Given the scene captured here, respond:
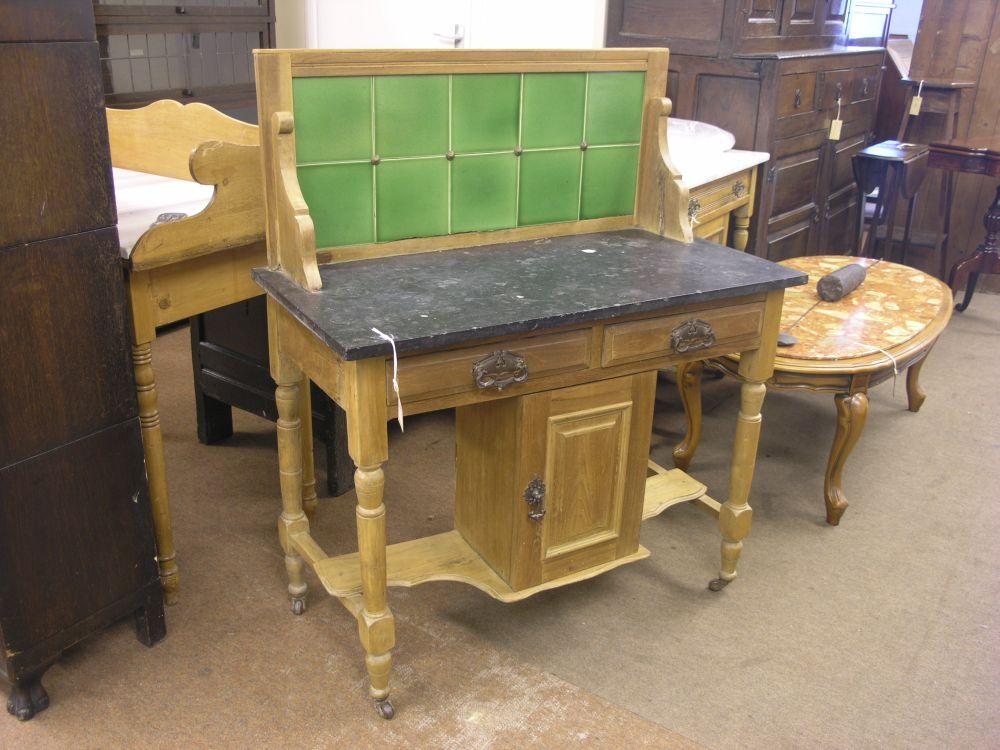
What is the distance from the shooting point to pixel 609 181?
7.67 ft

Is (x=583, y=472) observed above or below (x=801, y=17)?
below

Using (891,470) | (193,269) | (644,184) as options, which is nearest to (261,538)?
(193,269)

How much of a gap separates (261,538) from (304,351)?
874 millimetres

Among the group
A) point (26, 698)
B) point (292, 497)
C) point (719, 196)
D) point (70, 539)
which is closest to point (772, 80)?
point (719, 196)

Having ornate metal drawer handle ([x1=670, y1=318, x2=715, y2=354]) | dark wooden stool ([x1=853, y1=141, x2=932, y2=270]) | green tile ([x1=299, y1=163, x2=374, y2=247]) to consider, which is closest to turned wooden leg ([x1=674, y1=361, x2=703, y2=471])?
ornate metal drawer handle ([x1=670, y1=318, x2=715, y2=354])

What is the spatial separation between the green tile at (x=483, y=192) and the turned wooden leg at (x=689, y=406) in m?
0.91

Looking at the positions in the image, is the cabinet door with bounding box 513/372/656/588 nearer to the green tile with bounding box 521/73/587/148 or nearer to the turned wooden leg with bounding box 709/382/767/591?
the turned wooden leg with bounding box 709/382/767/591

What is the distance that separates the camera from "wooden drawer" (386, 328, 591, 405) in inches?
67.6

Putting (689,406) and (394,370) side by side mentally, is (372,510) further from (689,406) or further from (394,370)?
(689,406)

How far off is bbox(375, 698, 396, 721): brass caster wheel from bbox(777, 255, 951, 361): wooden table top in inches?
56.1

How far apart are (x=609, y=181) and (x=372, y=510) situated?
1.05m

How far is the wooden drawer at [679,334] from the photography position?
1.94 m

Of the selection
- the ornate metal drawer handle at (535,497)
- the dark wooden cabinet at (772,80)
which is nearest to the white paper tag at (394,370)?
the ornate metal drawer handle at (535,497)

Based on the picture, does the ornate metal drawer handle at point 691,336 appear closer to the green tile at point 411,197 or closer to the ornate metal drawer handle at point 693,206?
the green tile at point 411,197
